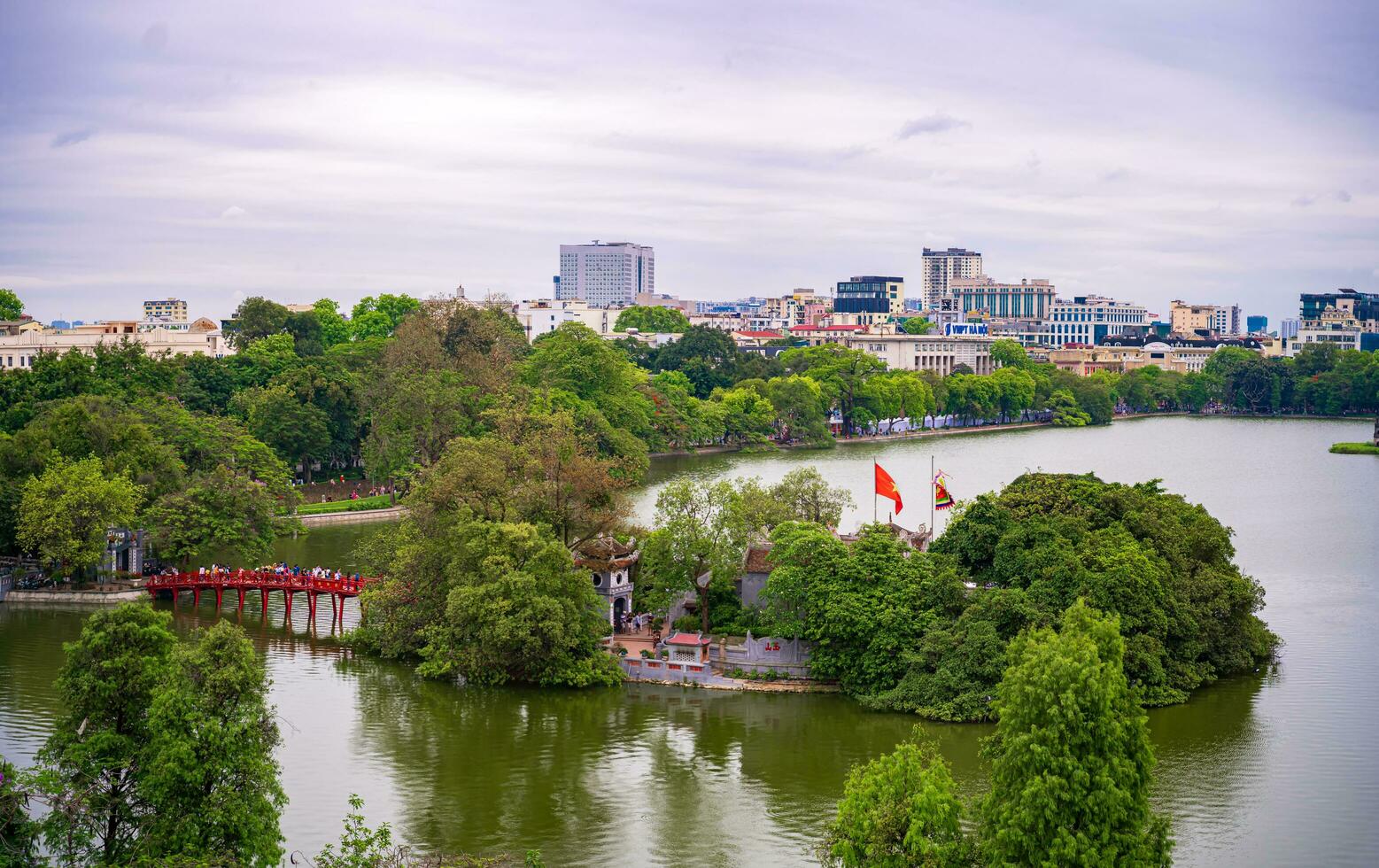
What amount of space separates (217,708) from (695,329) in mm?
78343

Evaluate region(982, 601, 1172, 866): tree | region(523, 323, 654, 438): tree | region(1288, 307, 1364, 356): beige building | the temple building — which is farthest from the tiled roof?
region(1288, 307, 1364, 356): beige building

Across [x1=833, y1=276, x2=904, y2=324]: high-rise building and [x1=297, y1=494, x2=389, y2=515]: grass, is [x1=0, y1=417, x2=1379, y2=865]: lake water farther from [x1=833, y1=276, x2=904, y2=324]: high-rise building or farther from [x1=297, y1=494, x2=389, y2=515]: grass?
[x1=833, y1=276, x2=904, y2=324]: high-rise building

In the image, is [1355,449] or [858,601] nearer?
[858,601]

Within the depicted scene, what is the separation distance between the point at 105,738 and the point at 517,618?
38.1 ft

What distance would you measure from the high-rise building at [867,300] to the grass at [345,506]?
11974cm

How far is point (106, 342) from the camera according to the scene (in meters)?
79.5

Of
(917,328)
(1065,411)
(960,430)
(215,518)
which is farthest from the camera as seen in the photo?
(917,328)

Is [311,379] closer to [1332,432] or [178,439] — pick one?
[178,439]

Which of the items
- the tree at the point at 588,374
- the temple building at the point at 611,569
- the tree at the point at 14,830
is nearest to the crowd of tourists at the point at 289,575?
the temple building at the point at 611,569

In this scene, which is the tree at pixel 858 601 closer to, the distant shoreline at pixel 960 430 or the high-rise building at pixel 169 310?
the distant shoreline at pixel 960 430

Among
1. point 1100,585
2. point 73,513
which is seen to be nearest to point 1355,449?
point 1100,585

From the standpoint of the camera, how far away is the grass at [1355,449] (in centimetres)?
8369

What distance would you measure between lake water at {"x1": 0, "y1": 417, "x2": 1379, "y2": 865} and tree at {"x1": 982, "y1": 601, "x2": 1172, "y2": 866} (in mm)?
3654

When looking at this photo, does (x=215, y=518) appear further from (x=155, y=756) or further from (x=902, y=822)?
(x=902, y=822)
